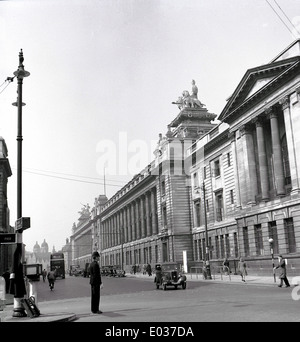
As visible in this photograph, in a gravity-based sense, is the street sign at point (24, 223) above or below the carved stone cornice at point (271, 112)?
below

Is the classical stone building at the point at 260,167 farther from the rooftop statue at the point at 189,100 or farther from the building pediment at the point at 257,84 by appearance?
the rooftop statue at the point at 189,100

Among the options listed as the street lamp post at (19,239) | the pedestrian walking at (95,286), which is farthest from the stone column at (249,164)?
the street lamp post at (19,239)

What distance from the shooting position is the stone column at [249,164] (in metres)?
42.7

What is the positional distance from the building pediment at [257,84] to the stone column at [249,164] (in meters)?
2.47

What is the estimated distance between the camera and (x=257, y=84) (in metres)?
41.1

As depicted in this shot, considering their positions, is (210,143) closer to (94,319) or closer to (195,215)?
(195,215)

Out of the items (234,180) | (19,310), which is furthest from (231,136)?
(19,310)

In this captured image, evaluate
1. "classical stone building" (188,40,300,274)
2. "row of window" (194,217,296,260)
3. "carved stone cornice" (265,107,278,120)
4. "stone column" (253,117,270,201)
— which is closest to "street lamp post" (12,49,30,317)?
"classical stone building" (188,40,300,274)

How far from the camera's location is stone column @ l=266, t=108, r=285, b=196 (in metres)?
38.2
